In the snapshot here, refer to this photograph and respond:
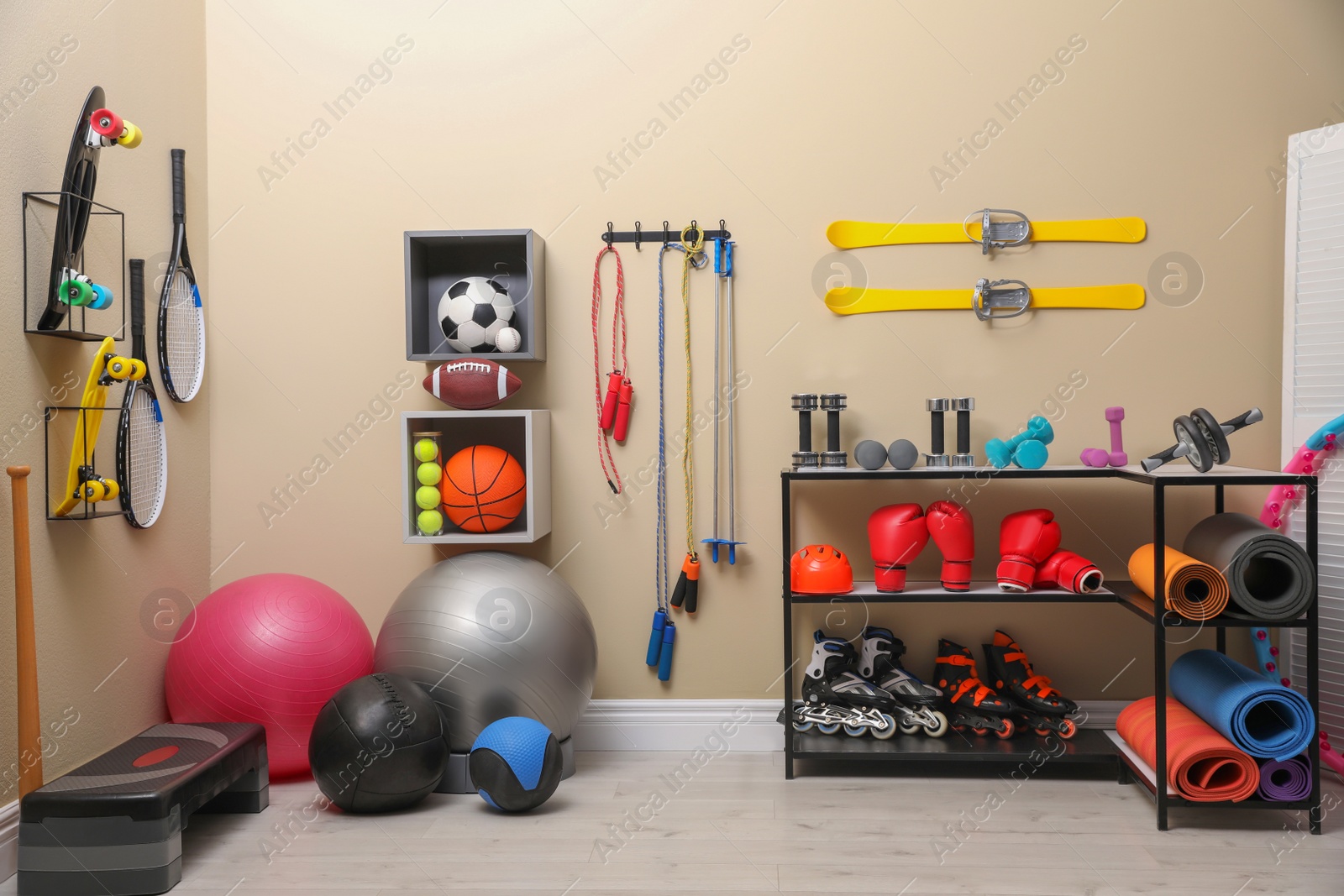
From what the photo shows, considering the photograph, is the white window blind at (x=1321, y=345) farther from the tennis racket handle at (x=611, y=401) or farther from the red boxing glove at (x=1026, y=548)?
the tennis racket handle at (x=611, y=401)

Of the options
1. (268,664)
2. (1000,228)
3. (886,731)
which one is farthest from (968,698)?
(268,664)

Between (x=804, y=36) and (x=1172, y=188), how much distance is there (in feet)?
4.11

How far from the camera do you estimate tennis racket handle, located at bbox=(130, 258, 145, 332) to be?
257 centimetres

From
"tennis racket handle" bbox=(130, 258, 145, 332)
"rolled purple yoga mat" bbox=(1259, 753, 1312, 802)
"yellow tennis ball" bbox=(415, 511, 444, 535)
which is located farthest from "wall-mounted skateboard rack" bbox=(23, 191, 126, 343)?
"rolled purple yoga mat" bbox=(1259, 753, 1312, 802)

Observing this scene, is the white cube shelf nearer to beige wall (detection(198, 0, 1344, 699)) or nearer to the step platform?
beige wall (detection(198, 0, 1344, 699))

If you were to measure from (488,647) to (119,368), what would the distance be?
117cm

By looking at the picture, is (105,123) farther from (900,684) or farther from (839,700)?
(900,684)

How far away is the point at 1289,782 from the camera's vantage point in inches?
86.7

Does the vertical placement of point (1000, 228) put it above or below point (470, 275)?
above

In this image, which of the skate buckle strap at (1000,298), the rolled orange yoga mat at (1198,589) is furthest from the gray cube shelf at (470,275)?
the rolled orange yoga mat at (1198,589)

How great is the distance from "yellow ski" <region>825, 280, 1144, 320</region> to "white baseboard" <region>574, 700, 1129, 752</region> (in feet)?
4.34

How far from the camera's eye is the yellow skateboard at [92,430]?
7.27 feet

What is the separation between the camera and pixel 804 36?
9.36ft

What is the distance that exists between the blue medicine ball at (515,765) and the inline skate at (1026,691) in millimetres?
1381
